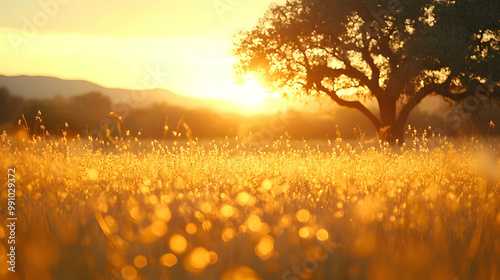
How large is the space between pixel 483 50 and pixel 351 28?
18.1ft

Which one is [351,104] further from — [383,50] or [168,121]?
[168,121]

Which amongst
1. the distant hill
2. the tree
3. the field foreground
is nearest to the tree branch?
the tree

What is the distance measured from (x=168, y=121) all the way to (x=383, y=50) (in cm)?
1031

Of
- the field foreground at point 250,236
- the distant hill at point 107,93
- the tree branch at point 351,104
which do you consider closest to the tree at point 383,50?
the tree branch at point 351,104

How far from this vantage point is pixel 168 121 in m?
24.0

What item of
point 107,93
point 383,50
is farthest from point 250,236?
point 383,50

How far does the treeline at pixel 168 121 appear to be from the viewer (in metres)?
14.2

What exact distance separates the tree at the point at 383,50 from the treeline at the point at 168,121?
1.97 metres

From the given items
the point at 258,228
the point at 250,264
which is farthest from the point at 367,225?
the point at 250,264

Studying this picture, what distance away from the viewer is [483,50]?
21.2 meters

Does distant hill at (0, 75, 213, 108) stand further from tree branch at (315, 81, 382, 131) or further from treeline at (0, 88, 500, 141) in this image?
tree branch at (315, 81, 382, 131)

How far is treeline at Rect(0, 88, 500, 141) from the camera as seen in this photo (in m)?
14.2

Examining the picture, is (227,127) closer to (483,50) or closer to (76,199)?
(483,50)

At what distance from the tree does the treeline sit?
1.97 meters
